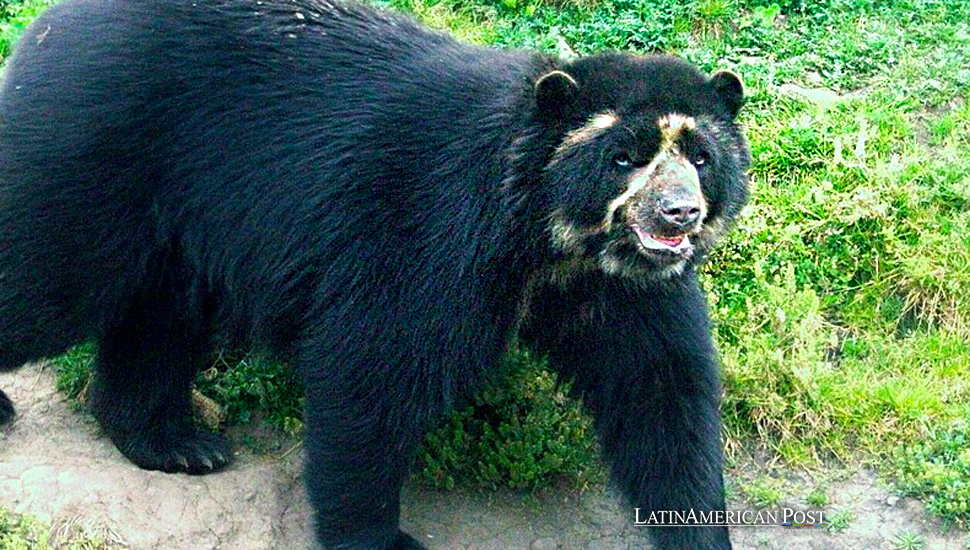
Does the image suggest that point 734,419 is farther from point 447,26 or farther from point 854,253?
point 447,26

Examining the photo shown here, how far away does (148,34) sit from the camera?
563 centimetres

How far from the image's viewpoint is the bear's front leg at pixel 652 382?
5.33 meters

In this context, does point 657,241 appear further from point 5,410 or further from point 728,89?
point 5,410

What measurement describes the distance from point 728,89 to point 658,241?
64 cm

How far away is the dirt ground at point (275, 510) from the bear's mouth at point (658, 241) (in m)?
1.46

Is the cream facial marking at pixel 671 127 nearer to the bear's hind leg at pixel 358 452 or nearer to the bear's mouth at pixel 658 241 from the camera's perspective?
the bear's mouth at pixel 658 241

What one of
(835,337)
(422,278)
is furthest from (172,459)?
(835,337)

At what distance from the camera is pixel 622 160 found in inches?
192

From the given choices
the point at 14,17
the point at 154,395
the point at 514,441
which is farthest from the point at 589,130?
the point at 14,17

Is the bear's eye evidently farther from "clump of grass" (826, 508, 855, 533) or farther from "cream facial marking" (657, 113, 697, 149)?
"clump of grass" (826, 508, 855, 533)

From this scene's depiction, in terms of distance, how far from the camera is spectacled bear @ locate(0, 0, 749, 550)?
5.01 meters

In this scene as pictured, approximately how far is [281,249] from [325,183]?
0.35 metres

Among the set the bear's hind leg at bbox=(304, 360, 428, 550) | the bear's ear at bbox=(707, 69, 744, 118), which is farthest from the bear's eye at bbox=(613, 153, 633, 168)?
the bear's hind leg at bbox=(304, 360, 428, 550)

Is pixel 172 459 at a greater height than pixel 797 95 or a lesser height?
lesser
